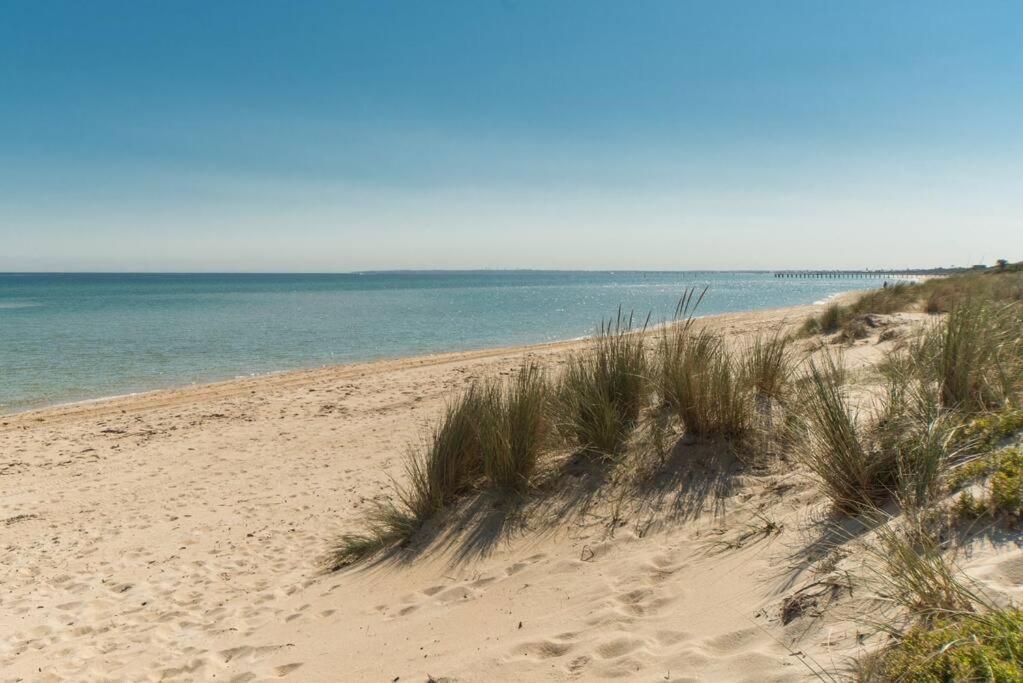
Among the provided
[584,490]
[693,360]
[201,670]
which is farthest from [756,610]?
[201,670]

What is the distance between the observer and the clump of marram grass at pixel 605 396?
5125 mm

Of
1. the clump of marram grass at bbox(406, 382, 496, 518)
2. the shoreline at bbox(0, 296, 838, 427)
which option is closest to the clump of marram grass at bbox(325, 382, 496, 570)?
the clump of marram grass at bbox(406, 382, 496, 518)

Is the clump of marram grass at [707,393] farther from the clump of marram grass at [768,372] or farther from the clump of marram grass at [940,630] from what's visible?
the clump of marram grass at [940,630]

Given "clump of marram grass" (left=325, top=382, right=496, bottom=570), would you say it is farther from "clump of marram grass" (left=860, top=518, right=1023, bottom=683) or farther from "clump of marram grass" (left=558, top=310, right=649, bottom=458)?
"clump of marram grass" (left=860, top=518, right=1023, bottom=683)

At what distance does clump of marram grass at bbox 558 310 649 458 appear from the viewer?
5125mm

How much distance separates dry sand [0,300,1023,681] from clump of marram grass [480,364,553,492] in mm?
349

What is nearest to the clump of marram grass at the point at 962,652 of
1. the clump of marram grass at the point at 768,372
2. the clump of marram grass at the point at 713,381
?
the clump of marram grass at the point at 713,381

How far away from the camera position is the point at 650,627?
289cm

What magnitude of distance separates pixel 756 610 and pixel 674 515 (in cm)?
138

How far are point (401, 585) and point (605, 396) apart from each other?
2.21 m

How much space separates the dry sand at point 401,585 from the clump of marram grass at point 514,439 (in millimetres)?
349

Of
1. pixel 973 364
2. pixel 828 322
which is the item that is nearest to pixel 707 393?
pixel 973 364

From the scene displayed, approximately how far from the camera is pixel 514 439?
5039mm

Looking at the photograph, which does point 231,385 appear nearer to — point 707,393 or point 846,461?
point 707,393
